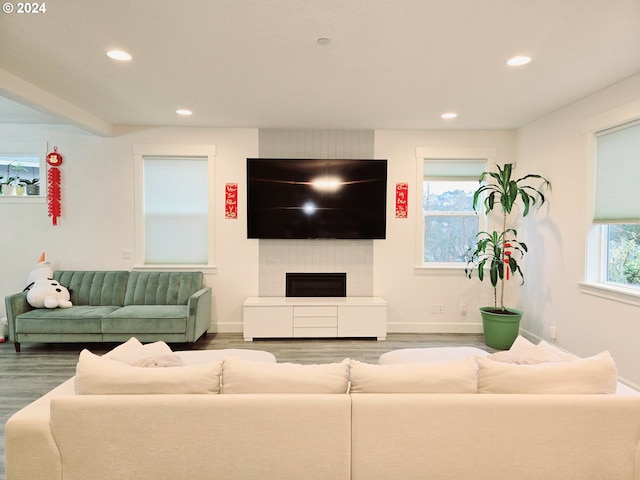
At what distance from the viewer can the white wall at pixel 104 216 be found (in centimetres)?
472

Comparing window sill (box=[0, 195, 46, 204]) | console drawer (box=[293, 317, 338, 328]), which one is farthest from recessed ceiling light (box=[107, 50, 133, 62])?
console drawer (box=[293, 317, 338, 328])

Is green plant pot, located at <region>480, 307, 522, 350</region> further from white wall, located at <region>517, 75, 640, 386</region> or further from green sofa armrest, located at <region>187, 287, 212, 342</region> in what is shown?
green sofa armrest, located at <region>187, 287, 212, 342</region>

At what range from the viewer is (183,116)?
4.31 meters

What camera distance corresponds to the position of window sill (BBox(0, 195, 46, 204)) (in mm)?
4680

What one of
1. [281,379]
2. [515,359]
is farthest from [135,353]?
[515,359]

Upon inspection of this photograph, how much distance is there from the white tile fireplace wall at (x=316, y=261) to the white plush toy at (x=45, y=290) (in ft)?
7.70

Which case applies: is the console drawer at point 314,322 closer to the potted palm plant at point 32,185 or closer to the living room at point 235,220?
the living room at point 235,220

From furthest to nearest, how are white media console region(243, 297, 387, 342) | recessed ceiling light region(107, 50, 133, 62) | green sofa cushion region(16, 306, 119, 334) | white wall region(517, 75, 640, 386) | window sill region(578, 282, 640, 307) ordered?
white media console region(243, 297, 387, 342) < green sofa cushion region(16, 306, 119, 334) < white wall region(517, 75, 640, 386) < window sill region(578, 282, 640, 307) < recessed ceiling light region(107, 50, 133, 62)

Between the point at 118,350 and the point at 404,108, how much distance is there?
11.6 ft

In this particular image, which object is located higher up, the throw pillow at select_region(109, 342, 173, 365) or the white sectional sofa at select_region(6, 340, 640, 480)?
the throw pillow at select_region(109, 342, 173, 365)

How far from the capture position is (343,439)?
5.02 ft

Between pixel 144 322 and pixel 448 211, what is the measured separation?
411 cm

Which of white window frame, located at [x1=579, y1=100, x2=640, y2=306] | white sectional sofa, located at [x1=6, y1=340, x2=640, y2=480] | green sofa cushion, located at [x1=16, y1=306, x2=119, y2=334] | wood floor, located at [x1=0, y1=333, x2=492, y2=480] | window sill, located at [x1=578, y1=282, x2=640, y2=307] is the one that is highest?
white window frame, located at [x1=579, y1=100, x2=640, y2=306]

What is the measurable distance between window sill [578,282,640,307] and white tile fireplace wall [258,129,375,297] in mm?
2394
